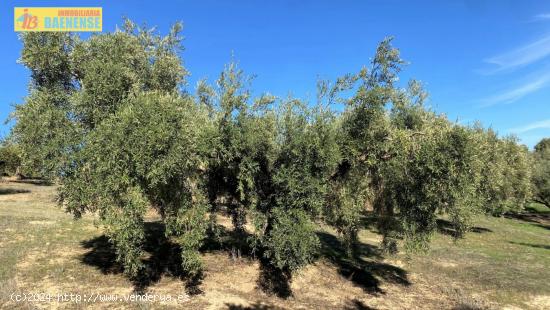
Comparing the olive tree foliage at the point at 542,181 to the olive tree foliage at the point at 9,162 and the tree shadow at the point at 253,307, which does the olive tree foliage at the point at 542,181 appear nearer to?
the tree shadow at the point at 253,307

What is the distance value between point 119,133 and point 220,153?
487cm

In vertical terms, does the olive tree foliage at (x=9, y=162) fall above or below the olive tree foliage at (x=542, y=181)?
above

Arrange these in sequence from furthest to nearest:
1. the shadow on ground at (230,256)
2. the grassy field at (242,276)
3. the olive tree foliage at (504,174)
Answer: the olive tree foliage at (504,174)
the shadow on ground at (230,256)
the grassy field at (242,276)

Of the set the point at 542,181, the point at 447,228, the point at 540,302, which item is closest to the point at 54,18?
the point at 540,302

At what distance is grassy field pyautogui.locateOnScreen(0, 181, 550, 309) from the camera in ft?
57.5

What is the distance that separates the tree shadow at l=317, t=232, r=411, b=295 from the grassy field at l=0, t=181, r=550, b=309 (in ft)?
0.26

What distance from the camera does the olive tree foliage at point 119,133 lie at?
1432 cm

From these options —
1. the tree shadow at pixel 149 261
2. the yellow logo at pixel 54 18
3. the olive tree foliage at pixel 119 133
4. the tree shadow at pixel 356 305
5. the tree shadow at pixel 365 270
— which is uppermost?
the yellow logo at pixel 54 18

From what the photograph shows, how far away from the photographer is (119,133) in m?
14.1

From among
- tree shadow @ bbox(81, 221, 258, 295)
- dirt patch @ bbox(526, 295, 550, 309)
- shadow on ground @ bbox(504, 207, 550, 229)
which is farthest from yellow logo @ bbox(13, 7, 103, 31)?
shadow on ground @ bbox(504, 207, 550, 229)

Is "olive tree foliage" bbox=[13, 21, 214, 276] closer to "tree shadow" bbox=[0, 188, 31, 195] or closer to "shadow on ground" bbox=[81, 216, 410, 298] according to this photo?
"shadow on ground" bbox=[81, 216, 410, 298]

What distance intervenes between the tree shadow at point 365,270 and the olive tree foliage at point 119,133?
35.3 feet

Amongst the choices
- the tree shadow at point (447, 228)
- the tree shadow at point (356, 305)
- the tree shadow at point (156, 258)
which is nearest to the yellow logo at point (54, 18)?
the tree shadow at point (156, 258)

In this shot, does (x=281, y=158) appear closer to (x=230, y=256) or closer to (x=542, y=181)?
(x=230, y=256)
